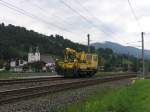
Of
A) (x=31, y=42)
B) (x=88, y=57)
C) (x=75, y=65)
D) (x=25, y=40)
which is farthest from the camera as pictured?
(x=31, y=42)

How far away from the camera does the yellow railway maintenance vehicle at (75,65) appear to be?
40.9 metres

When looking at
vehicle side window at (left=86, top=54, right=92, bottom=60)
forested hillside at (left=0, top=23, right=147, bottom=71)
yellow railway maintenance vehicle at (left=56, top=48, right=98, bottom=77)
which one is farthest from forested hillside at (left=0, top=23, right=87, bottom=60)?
yellow railway maintenance vehicle at (left=56, top=48, right=98, bottom=77)

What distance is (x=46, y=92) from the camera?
1931 cm

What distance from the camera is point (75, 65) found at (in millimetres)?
40875

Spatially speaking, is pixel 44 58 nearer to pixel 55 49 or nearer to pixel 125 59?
pixel 55 49

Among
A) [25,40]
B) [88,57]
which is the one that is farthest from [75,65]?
[25,40]

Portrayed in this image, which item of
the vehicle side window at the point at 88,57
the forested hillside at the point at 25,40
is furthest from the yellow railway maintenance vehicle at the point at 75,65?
the forested hillside at the point at 25,40

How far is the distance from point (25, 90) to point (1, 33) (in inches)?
4487

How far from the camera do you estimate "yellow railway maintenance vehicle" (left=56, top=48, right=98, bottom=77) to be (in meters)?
40.9

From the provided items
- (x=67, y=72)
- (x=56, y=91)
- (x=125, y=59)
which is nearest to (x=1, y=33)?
(x=125, y=59)

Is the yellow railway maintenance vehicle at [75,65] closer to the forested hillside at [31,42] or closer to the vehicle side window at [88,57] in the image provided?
the vehicle side window at [88,57]

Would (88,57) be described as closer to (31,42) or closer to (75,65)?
(75,65)

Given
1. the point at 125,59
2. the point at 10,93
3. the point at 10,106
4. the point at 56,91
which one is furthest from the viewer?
the point at 125,59

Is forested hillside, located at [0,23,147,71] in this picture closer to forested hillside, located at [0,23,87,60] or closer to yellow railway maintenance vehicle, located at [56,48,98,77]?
forested hillside, located at [0,23,87,60]
